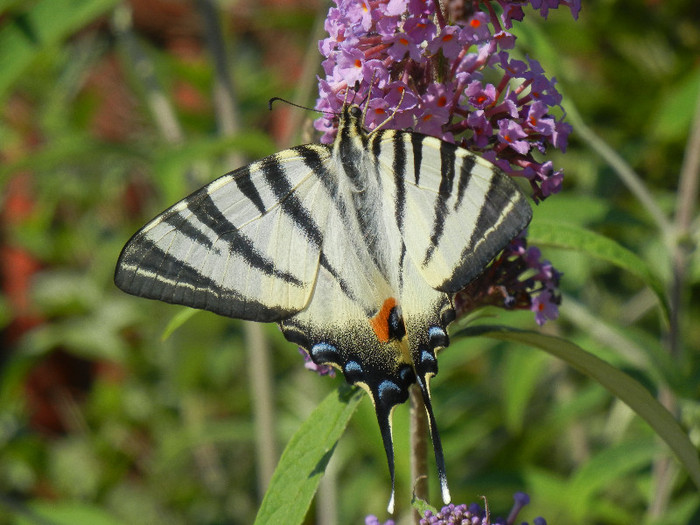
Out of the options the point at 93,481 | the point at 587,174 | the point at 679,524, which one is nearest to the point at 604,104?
the point at 587,174

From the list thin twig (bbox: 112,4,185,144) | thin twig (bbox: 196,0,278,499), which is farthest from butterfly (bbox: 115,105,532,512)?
thin twig (bbox: 112,4,185,144)

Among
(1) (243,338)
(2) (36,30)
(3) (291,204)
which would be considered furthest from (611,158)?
(1) (243,338)

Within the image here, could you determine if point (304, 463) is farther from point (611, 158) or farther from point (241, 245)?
point (611, 158)

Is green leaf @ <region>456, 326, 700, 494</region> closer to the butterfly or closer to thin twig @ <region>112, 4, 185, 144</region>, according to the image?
the butterfly

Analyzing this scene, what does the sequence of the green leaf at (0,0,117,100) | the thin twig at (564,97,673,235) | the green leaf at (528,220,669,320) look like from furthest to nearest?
the green leaf at (0,0,117,100), the thin twig at (564,97,673,235), the green leaf at (528,220,669,320)

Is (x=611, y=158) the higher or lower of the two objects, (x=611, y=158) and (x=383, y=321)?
the higher

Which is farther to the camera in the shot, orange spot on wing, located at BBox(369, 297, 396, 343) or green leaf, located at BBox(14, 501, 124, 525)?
green leaf, located at BBox(14, 501, 124, 525)
